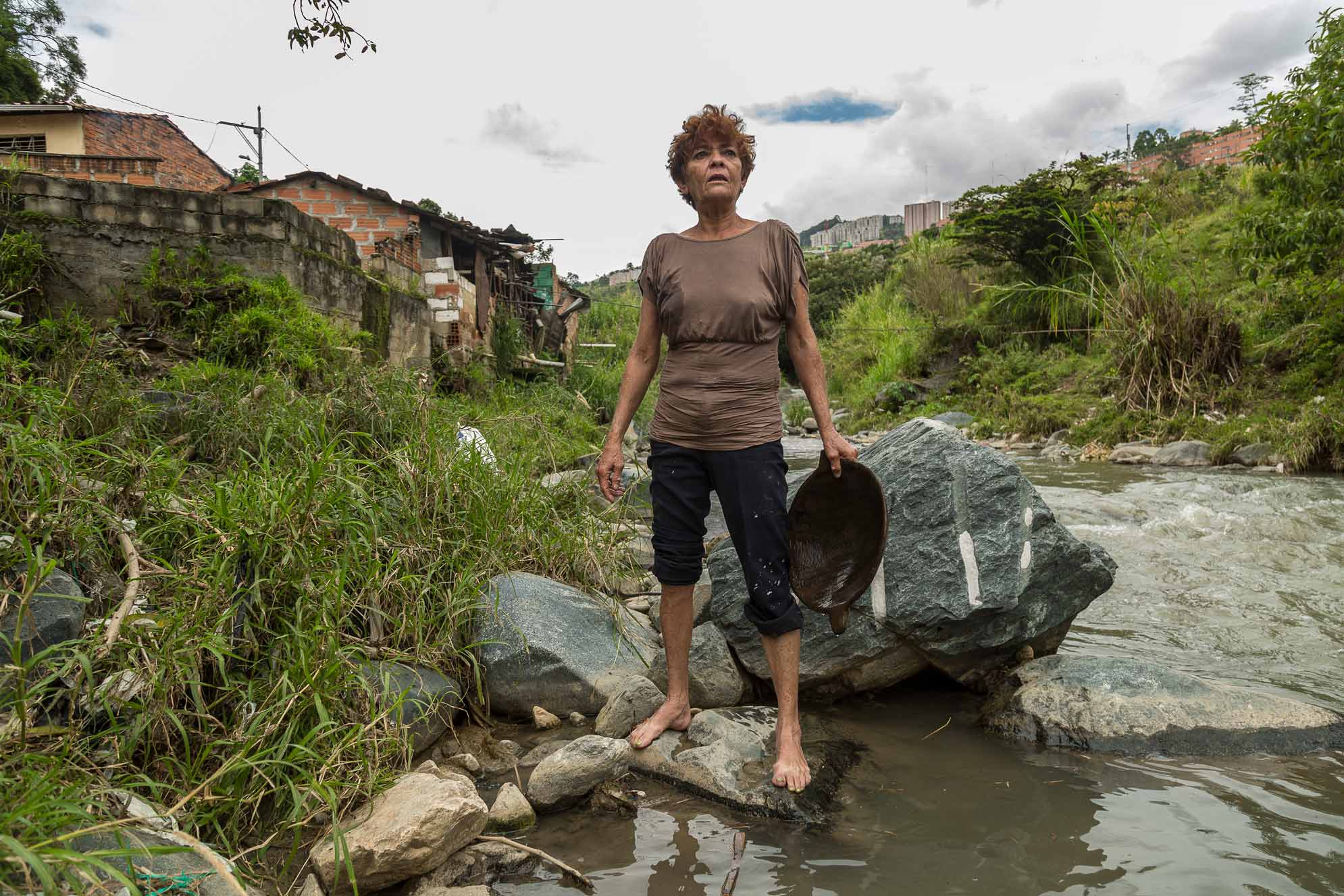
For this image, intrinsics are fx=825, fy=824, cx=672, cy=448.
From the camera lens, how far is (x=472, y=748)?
110 inches

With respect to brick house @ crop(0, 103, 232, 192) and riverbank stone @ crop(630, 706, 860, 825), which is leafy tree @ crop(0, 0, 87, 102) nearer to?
brick house @ crop(0, 103, 232, 192)

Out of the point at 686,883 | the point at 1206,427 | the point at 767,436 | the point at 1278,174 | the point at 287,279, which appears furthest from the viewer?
the point at 1206,427

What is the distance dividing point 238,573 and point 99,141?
1948 centimetres

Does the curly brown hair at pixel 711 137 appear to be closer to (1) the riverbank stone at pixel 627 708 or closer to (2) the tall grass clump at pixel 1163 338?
(1) the riverbank stone at pixel 627 708

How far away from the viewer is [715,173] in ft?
8.80

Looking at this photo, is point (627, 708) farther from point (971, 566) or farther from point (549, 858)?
point (971, 566)

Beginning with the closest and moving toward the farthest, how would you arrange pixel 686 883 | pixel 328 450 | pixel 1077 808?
pixel 686 883 < pixel 1077 808 < pixel 328 450

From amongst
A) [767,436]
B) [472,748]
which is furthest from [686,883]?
[767,436]

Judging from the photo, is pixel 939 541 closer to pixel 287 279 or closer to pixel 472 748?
pixel 472 748

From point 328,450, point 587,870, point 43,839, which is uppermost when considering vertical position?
point 328,450

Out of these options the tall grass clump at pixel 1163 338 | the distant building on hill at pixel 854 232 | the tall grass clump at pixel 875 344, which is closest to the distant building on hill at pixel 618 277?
the distant building on hill at pixel 854 232

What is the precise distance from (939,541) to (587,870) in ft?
5.76

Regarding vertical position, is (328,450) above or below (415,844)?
above

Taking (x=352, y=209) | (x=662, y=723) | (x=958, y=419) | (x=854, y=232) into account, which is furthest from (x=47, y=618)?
(x=854, y=232)
